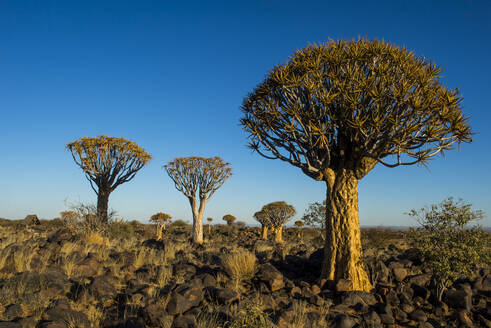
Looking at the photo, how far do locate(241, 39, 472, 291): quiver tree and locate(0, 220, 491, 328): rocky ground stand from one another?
0.95m

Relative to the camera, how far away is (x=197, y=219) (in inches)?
701

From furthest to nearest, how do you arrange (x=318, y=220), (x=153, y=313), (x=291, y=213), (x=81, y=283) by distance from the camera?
(x=291, y=213)
(x=318, y=220)
(x=81, y=283)
(x=153, y=313)

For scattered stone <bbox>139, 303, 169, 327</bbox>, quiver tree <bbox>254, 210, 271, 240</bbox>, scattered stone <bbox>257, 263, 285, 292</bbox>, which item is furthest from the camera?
quiver tree <bbox>254, 210, 271, 240</bbox>

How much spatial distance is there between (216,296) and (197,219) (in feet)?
40.5

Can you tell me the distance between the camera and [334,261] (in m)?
6.93

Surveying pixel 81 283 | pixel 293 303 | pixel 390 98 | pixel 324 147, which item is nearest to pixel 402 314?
pixel 293 303

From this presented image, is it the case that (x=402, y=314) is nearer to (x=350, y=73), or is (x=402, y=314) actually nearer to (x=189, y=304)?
(x=189, y=304)

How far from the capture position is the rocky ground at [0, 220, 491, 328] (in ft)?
15.6

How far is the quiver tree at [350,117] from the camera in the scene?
20.9 feet

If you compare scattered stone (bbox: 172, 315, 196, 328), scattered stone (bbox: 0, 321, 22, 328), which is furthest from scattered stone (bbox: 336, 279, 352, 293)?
scattered stone (bbox: 0, 321, 22, 328)

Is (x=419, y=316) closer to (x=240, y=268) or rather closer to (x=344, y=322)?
(x=344, y=322)

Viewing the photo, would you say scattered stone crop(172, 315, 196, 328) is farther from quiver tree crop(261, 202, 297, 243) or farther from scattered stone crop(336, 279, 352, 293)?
quiver tree crop(261, 202, 297, 243)

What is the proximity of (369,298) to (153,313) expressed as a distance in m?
4.22

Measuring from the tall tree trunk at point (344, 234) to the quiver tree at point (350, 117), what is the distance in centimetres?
2
